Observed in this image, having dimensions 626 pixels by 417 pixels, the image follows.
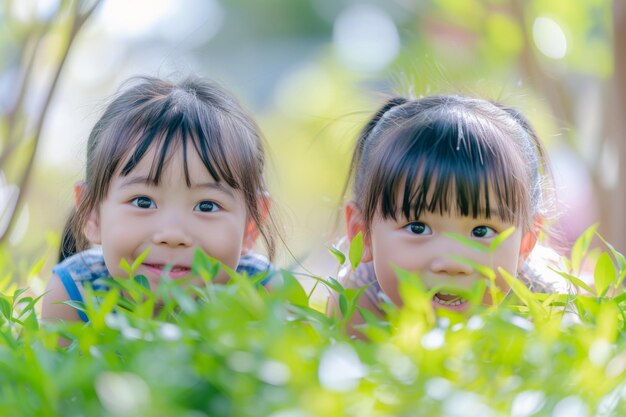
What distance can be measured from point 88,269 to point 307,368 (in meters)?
1.17

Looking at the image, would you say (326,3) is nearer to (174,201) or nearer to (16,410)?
(174,201)

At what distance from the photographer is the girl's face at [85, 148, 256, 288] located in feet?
4.34

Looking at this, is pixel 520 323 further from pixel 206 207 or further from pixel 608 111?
pixel 608 111

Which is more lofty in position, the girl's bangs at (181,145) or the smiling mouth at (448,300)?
the girl's bangs at (181,145)

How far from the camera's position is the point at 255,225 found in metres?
1.54

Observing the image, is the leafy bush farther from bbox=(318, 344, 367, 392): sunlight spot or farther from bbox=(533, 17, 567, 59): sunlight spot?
bbox=(533, 17, 567, 59): sunlight spot

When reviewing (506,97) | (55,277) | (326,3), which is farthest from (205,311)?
(326,3)

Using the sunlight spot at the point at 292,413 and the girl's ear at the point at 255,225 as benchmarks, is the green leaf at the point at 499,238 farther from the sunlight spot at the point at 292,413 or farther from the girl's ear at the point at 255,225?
the girl's ear at the point at 255,225

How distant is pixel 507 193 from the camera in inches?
51.4

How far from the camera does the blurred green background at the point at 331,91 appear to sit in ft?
5.91

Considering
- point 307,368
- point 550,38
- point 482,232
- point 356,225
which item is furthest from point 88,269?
point 550,38

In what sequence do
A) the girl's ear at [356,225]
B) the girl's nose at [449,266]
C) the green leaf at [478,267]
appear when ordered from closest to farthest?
the green leaf at [478,267] < the girl's nose at [449,266] < the girl's ear at [356,225]

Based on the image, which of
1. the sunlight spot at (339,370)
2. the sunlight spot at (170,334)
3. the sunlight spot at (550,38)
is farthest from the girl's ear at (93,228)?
the sunlight spot at (550,38)

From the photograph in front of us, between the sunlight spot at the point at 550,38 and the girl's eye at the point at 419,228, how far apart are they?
2.08 metres
